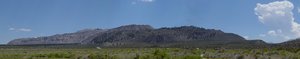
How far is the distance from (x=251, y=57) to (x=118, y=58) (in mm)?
14086

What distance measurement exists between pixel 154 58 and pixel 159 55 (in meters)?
0.72

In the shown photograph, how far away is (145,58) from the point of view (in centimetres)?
5538

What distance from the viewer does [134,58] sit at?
57938mm

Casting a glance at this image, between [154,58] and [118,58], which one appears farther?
[118,58]

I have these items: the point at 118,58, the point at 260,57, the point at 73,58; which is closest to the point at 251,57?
the point at 260,57

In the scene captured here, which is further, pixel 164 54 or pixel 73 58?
pixel 73 58

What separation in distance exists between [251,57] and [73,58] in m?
20.9

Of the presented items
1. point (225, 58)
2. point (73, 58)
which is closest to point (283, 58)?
point (225, 58)

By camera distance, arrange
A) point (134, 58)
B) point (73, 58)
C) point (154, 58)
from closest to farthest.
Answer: point (154, 58)
point (134, 58)
point (73, 58)

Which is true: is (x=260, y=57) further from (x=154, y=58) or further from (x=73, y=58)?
(x=73, y=58)

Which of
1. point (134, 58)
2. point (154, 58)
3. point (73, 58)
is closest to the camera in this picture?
point (154, 58)

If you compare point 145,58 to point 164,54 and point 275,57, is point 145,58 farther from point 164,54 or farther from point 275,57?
point 275,57

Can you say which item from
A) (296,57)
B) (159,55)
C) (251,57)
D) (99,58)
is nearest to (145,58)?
(159,55)

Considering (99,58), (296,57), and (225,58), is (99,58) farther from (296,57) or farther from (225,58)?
(296,57)
